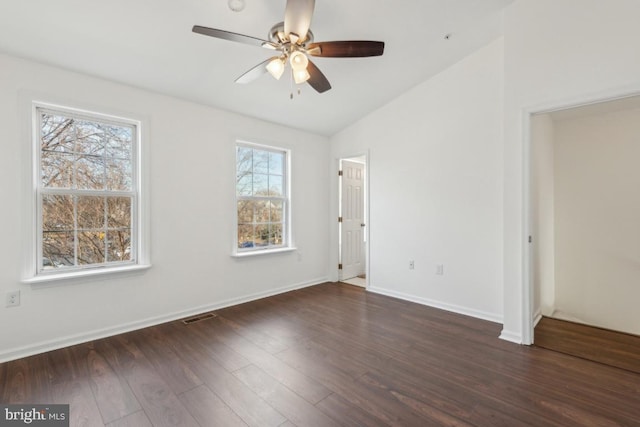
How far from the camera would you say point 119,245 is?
308 cm

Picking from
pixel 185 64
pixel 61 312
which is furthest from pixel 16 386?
pixel 185 64

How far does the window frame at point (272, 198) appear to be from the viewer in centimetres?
383

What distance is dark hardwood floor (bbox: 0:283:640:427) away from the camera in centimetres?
176

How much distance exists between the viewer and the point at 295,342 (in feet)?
9.02

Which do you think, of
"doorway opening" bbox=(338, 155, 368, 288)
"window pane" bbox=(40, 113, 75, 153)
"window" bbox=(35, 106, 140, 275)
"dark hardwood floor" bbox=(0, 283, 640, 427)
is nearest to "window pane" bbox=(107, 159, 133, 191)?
"window" bbox=(35, 106, 140, 275)

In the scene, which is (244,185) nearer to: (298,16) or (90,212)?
(90,212)

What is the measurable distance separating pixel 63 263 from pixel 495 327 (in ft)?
14.0

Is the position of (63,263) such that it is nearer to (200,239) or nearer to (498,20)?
(200,239)

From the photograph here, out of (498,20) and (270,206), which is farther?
(270,206)

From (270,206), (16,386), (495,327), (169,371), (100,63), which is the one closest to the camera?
(16,386)

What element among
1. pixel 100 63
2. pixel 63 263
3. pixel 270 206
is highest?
pixel 100 63

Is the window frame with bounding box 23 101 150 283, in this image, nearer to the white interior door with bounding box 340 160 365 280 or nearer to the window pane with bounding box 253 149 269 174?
the window pane with bounding box 253 149 269 174

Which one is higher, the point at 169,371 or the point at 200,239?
the point at 200,239

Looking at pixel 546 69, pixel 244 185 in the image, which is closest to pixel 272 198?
pixel 244 185
